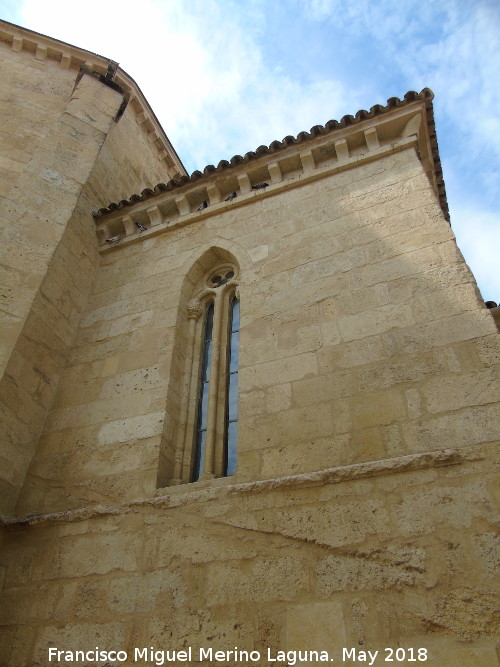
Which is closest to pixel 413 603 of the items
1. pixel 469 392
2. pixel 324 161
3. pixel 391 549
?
pixel 391 549

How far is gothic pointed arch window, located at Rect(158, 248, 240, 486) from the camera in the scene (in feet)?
13.8

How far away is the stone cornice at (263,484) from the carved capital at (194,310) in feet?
6.29

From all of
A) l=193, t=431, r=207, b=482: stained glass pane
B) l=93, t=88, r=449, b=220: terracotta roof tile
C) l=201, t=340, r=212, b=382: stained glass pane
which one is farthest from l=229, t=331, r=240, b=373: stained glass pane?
l=93, t=88, r=449, b=220: terracotta roof tile

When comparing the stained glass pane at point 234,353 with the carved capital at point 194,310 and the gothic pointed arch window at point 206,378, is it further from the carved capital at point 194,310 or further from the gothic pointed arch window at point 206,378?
the carved capital at point 194,310

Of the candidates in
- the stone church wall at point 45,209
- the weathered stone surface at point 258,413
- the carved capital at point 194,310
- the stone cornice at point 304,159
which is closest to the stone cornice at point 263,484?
the weathered stone surface at point 258,413

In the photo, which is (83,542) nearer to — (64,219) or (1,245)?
(1,245)

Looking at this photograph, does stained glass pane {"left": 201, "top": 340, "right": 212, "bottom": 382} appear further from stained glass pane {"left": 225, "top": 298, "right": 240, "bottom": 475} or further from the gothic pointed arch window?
stained glass pane {"left": 225, "top": 298, "right": 240, "bottom": 475}

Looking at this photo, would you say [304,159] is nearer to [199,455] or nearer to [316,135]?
[316,135]

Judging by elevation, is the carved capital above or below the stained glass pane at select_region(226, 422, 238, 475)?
above

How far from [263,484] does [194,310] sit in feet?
7.67

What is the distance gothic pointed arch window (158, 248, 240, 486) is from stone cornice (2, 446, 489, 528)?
0.97ft

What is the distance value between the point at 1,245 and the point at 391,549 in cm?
462

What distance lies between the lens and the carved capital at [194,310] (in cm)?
529

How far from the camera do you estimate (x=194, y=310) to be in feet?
17.4
